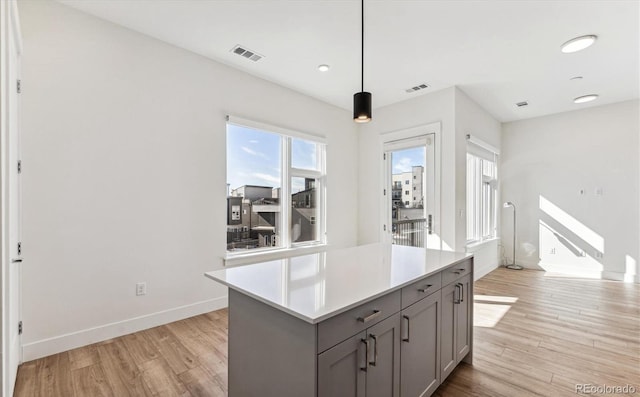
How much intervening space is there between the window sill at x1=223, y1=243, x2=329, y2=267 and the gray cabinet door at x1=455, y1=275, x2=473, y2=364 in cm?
236

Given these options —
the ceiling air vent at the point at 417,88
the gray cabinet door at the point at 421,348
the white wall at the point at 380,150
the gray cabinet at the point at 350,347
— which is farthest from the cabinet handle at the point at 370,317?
the ceiling air vent at the point at 417,88

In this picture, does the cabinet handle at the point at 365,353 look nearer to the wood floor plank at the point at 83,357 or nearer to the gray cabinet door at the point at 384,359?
the gray cabinet door at the point at 384,359

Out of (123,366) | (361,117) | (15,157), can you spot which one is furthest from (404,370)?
(15,157)

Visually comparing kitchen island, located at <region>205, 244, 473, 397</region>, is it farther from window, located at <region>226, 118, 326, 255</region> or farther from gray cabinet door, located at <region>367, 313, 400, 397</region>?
window, located at <region>226, 118, 326, 255</region>

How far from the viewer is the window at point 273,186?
3574mm

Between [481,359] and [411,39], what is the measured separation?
9.68 ft

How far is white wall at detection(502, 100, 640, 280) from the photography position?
4555mm

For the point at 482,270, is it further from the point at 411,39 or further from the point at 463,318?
the point at 411,39

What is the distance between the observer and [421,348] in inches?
64.9

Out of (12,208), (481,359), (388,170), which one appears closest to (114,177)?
(12,208)

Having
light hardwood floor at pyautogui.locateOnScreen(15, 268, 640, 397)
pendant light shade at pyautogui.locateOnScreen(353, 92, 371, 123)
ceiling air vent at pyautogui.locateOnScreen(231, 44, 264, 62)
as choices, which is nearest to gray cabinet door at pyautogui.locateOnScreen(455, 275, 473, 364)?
light hardwood floor at pyautogui.locateOnScreen(15, 268, 640, 397)

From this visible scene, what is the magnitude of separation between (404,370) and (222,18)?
9.86 feet

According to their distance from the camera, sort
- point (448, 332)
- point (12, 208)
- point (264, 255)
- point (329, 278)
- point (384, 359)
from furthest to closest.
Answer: point (264, 255)
point (448, 332)
point (12, 208)
point (329, 278)
point (384, 359)

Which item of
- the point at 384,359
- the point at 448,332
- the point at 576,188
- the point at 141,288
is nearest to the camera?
the point at 384,359
